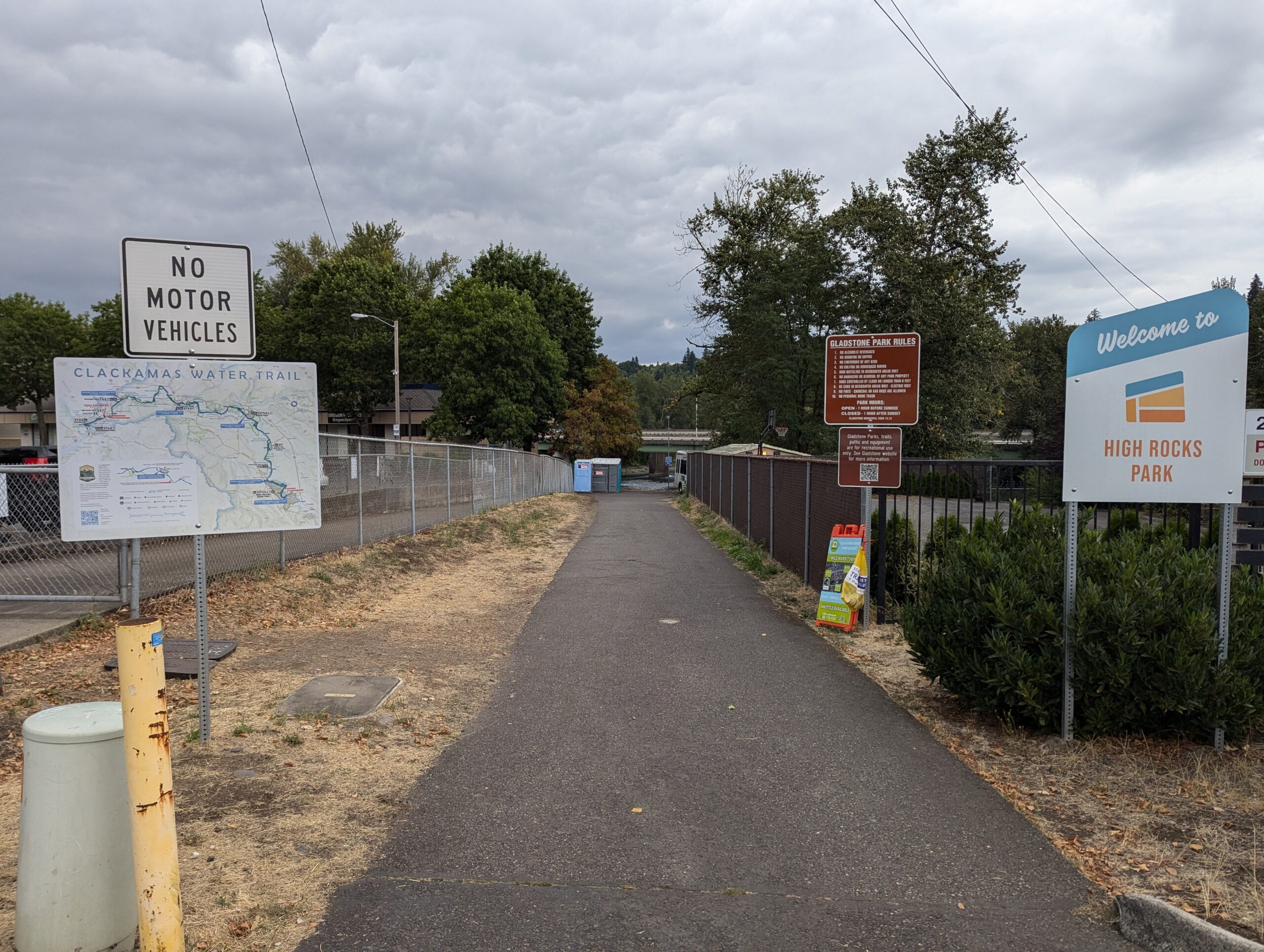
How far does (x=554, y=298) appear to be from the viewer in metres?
58.0

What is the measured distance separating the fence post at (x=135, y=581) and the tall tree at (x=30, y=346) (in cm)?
5314

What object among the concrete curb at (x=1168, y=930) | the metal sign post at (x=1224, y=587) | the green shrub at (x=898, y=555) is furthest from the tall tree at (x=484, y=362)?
the concrete curb at (x=1168, y=930)

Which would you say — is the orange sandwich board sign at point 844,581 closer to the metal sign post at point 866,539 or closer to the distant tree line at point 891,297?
the metal sign post at point 866,539

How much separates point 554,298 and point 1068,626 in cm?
5509

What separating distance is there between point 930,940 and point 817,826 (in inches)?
39.7

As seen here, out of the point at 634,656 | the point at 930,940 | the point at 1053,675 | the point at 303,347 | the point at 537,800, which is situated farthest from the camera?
the point at 303,347

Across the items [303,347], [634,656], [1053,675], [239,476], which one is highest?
[303,347]

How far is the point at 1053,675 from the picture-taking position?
5.19 meters

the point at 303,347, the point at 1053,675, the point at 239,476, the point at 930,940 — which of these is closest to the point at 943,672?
the point at 1053,675

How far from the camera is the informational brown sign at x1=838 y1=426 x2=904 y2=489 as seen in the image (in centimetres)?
867

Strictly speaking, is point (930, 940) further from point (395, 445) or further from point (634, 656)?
point (395, 445)

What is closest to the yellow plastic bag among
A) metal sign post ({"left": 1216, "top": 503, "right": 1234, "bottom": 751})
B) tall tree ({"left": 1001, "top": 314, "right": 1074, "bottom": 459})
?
metal sign post ({"left": 1216, "top": 503, "right": 1234, "bottom": 751})

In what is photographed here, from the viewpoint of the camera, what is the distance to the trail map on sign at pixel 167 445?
481cm

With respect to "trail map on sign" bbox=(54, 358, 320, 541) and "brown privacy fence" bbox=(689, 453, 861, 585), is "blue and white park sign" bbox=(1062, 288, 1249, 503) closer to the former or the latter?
"brown privacy fence" bbox=(689, 453, 861, 585)
